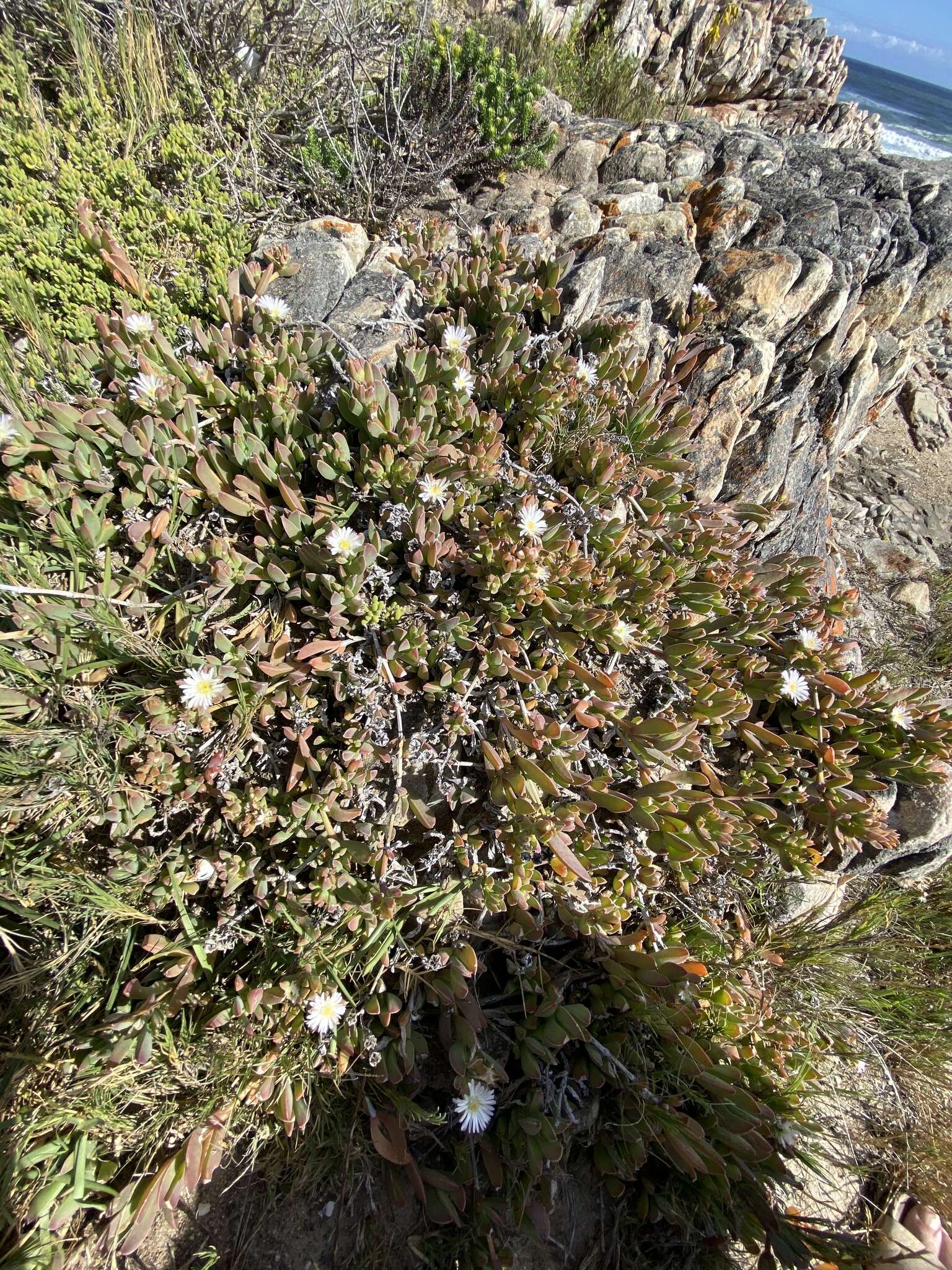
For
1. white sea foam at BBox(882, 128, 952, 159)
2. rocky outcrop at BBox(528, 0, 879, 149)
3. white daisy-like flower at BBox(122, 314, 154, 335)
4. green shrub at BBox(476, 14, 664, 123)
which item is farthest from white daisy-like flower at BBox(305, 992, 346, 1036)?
white sea foam at BBox(882, 128, 952, 159)

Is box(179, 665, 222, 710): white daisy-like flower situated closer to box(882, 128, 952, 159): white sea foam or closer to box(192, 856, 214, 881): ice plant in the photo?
box(192, 856, 214, 881): ice plant

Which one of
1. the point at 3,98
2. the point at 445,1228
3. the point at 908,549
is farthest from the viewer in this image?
the point at 908,549

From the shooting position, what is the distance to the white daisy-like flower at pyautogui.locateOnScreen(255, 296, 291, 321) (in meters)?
2.76

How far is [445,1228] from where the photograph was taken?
2.15 m

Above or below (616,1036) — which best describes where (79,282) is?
above

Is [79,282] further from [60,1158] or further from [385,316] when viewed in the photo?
[60,1158]

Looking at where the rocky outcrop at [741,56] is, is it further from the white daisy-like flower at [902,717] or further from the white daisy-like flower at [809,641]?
the white daisy-like flower at [902,717]

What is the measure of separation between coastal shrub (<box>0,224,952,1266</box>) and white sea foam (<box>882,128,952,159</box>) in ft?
72.7

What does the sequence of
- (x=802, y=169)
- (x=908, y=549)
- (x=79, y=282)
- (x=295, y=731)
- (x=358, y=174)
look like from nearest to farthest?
(x=295, y=731) < (x=79, y=282) < (x=358, y=174) < (x=802, y=169) < (x=908, y=549)

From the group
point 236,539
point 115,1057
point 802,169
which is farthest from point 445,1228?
point 802,169

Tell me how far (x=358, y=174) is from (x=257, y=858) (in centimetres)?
354

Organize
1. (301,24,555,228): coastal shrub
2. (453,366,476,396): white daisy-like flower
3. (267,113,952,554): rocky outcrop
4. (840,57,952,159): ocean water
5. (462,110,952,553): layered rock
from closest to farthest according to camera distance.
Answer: (453,366,476,396): white daisy-like flower < (267,113,952,554): rocky outcrop < (462,110,952,553): layered rock < (301,24,555,228): coastal shrub < (840,57,952,159): ocean water

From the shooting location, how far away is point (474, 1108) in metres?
2.15

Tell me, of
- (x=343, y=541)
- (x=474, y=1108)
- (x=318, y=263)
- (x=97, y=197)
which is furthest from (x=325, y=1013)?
(x=97, y=197)
